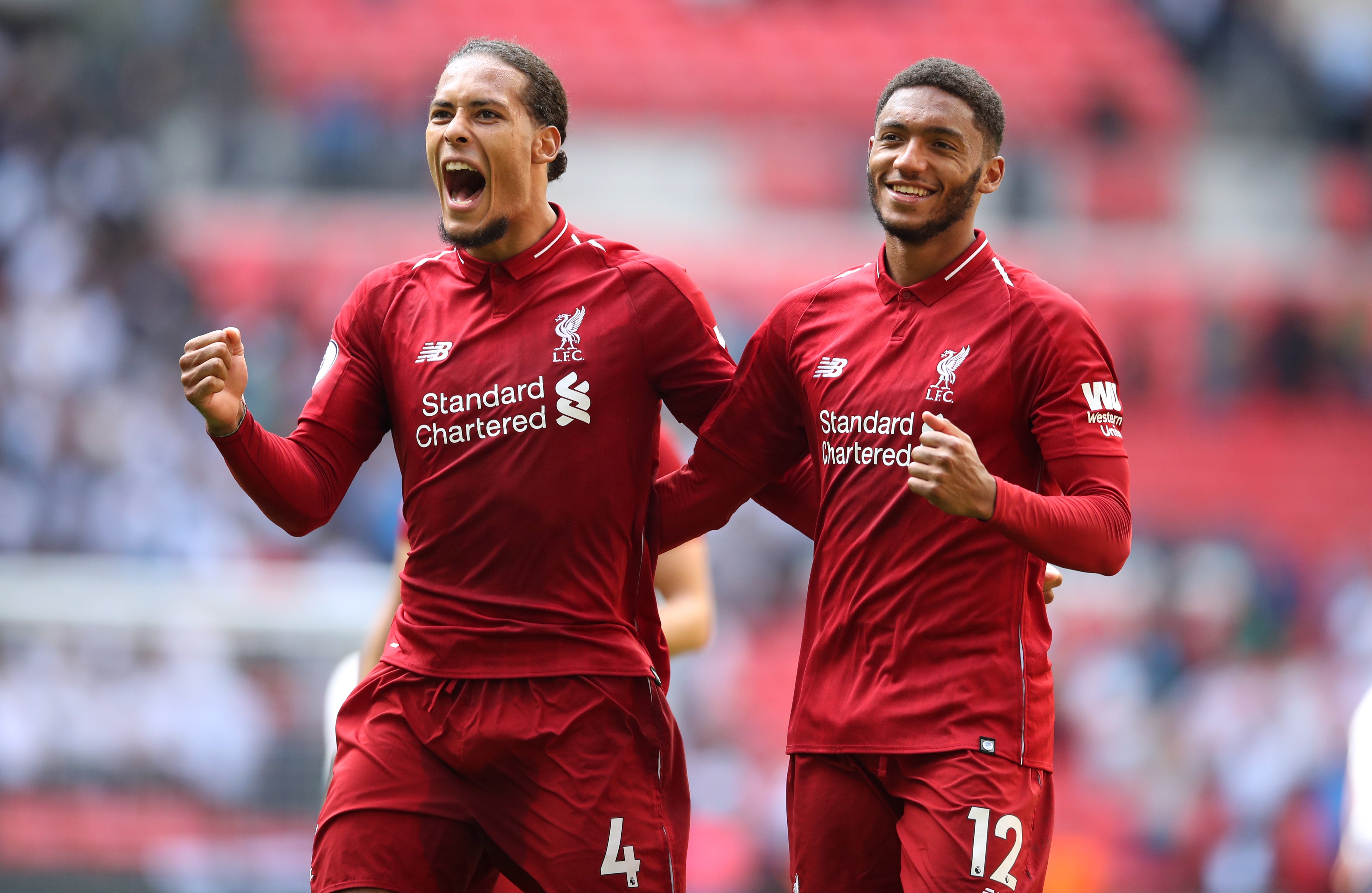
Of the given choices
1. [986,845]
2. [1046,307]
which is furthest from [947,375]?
[986,845]

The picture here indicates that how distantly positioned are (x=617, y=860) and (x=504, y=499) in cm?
88

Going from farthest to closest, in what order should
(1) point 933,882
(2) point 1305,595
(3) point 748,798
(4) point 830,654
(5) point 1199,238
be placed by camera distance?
1. (5) point 1199,238
2. (2) point 1305,595
3. (3) point 748,798
4. (4) point 830,654
5. (1) point 933,882

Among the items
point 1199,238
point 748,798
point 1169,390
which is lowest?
point 748,798

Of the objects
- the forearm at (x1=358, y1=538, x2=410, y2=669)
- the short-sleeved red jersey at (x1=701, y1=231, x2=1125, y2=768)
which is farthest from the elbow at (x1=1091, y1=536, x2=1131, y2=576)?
the forearm at (x1=358, y1=538, x2=410, y2=669)

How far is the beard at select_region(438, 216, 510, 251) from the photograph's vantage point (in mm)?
4570

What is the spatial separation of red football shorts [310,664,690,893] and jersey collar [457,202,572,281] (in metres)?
1.02

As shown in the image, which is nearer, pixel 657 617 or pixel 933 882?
pixel 933 882

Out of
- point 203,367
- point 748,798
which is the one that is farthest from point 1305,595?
point 203,367

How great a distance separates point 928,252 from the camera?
448 cm

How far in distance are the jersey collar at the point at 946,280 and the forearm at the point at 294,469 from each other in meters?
1.41

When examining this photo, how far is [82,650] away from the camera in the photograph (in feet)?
34.0

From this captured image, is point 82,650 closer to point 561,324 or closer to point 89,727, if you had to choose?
point 89,727

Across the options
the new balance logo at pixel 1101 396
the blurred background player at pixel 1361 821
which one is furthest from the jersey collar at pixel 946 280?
the blurred background player at pixel 1361 821

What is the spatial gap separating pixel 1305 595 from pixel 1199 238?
4473 mm
